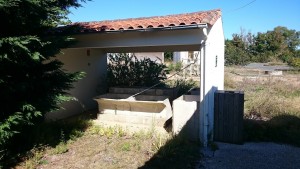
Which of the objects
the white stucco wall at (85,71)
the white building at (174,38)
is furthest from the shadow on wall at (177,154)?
the white stucco wall at (85,71)

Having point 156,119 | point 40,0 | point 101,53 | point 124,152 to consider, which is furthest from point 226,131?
point 101,53

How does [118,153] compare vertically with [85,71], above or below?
below

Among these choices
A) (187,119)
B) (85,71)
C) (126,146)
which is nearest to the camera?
(126,146)

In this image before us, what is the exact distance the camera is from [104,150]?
652cm

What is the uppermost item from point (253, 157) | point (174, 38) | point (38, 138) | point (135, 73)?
point (174, 38)

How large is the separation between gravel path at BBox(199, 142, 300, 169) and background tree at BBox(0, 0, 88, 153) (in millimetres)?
3776

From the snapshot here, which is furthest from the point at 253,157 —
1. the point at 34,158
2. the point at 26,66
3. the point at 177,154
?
the point at 26,66

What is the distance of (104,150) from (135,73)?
227 inches

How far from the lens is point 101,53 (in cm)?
1149

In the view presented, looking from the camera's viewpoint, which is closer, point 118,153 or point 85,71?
point 118,153

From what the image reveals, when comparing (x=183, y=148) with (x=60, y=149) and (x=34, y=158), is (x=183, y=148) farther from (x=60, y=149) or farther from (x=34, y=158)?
(x=34, y=158)

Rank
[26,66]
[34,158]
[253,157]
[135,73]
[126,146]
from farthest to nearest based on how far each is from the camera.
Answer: [135,73] → [126,146] → [253,157] → [34,158] → [26,66]

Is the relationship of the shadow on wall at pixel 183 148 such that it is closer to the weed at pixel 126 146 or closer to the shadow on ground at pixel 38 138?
the weed at pixel 126 146

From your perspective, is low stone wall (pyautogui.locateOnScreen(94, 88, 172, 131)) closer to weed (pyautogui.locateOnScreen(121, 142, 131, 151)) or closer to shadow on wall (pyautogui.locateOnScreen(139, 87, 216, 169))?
shadow on wall (pyautogui.locateOnScreen(139, 87, 216, 169))
